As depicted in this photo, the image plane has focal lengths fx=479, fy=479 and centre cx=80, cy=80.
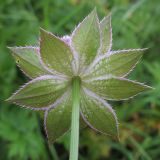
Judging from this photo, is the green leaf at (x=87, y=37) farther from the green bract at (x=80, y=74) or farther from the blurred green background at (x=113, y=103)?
the blurred green background at (x=113, y=103)

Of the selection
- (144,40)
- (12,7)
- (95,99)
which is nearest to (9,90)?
(12,7)

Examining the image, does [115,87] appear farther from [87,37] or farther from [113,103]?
[113,103]

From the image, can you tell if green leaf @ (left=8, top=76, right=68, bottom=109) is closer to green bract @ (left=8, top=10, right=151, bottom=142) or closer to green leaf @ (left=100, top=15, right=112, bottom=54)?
green bract @ (left=8, top=10, right=151, bottom=142)

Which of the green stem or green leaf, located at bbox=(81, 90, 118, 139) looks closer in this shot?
the green stem

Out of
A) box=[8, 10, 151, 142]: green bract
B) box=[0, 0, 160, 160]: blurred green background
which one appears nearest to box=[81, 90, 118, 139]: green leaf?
box=[8, 10, 151, 142]: green bract

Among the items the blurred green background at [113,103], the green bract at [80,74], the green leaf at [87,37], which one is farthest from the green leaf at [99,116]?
the blurred green background at [113,103]
